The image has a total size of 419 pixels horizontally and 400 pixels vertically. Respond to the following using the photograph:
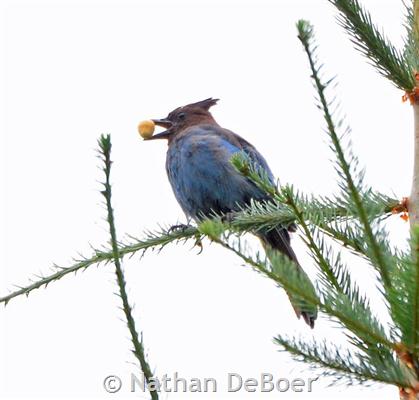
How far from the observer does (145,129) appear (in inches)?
250

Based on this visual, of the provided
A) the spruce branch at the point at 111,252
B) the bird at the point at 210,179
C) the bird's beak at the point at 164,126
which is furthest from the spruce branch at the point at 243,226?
the bird's beak at the point at 164,126

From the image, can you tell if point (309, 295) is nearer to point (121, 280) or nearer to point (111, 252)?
point (121, 280)

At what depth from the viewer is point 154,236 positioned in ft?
11.0

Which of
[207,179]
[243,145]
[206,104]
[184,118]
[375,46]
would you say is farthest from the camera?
[206,104]

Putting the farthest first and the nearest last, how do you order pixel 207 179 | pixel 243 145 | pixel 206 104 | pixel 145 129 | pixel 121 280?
pixel 206 104 < pixel 145 129 < pixel 243 145 < pixel 207 179 < pixel 121 280

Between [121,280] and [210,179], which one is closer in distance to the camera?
[121,280]

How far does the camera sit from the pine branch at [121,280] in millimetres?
1435

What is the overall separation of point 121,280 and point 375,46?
1.39 meters

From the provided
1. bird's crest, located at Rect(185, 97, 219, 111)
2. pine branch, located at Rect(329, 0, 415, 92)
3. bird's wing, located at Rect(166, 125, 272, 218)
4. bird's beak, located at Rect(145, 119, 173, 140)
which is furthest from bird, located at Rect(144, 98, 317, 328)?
pine branch, located at Rect(329, 0, 415, 92)

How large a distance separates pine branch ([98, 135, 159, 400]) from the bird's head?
15.8ft

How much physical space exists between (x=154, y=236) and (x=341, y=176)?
5.82ft

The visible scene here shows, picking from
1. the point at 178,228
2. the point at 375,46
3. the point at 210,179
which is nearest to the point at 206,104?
the point at 210,179

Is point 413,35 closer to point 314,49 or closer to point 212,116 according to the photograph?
point 314,49

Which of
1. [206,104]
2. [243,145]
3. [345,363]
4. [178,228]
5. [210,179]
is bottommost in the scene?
[345,363]
